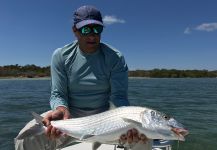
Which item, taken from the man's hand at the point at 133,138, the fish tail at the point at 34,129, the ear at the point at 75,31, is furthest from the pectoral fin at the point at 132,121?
the ear at the point at 75,31

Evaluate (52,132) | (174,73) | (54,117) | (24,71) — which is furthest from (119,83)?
(174,73)

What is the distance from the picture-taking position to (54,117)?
4.54m

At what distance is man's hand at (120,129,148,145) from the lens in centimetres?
400

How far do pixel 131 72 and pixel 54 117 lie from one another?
88.4 metres

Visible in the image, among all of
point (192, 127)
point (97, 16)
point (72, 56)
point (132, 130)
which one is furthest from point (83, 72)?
point (192, 127)

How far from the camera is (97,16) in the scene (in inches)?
191

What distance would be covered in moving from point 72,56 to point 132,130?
1.51m

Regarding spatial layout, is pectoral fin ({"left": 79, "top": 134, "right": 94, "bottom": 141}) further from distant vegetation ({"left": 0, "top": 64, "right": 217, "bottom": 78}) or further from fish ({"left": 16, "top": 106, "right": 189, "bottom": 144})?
distant vegetation ({"left": 0, "top": 64, "right": 217, "bottom": 78})

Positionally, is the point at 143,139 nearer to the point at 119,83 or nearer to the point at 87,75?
the point at 119,83

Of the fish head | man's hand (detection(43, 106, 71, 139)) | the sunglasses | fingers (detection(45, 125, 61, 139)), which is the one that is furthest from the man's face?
the fish head

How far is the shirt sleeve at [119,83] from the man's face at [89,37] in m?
0.38

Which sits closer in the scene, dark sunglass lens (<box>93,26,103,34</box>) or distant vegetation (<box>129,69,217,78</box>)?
dark sunglass lens (<box>93,26,103,34</box>)

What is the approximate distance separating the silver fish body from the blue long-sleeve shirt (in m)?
0.75

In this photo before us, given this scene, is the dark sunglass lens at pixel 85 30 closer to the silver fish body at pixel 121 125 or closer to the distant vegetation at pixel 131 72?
the silver fish body at pixel 121 125
